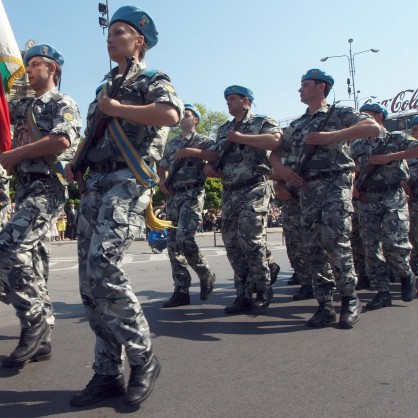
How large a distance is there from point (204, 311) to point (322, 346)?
6.26 feet

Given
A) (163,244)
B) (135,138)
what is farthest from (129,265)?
(135,138)

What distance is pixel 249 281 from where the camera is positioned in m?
5.89

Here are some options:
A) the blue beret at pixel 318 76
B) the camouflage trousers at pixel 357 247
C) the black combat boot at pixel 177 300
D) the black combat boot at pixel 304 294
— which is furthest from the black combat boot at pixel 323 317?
the camouflage trousers at pixel 357 247

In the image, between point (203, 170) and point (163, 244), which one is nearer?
point (203, 170)

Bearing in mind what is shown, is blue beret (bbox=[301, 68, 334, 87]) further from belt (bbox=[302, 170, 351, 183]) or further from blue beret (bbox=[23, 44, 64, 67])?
blue beret (bbox=[23, 44, 64, 67])

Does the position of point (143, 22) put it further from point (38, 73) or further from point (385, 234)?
point (385, 234)

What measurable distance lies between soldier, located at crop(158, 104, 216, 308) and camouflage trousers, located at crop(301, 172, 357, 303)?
1.40 metres

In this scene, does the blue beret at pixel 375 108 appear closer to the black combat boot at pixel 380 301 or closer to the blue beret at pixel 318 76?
the blue beret at pixel 318 76

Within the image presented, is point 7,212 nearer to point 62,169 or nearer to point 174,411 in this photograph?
point 62,169

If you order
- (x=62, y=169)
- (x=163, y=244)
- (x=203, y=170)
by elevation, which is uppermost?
(x=62, y=169)

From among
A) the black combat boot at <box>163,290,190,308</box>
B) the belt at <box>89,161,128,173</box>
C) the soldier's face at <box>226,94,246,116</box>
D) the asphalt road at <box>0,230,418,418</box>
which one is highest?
the soldier's face at <box>226,94,246,116</box>

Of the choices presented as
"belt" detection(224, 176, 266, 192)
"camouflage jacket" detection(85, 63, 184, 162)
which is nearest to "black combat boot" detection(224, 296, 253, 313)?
"belt" detection(224, 176, 266, 192)

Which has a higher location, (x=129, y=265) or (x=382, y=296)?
(x=382, y=296)

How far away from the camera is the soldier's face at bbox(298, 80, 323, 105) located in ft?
Result: 17.3
